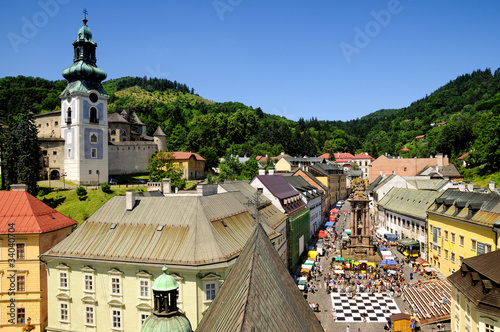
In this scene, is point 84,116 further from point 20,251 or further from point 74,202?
point 20,251

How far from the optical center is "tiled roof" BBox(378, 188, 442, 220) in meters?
45.9

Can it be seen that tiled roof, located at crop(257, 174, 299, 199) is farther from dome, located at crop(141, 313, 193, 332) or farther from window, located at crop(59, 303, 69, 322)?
dome, located at crop(141, 313, 193, 332)

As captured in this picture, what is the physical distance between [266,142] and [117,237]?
106629 millimetres

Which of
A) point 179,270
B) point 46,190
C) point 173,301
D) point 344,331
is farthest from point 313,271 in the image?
point 46,190

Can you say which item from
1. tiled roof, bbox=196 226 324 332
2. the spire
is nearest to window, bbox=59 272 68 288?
the spire

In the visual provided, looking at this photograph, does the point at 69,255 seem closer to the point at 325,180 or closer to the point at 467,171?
the point at 325,180

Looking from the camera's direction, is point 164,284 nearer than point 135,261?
Yes

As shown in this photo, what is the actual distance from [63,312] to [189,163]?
57.5 meters

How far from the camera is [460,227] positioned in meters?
34.5

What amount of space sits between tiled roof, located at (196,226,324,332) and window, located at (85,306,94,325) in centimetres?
1578

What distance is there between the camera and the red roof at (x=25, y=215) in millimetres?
26562

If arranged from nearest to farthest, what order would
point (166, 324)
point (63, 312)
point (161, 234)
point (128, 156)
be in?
point (166, 324), point (161, 234), point (63, 312), point (128, 156)

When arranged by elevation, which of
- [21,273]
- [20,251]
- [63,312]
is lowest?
[63,312]

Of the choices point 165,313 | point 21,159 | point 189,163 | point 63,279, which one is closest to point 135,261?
point 63,279
